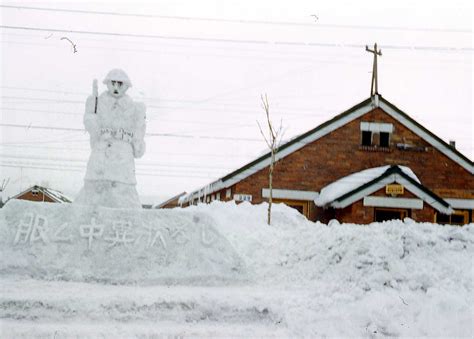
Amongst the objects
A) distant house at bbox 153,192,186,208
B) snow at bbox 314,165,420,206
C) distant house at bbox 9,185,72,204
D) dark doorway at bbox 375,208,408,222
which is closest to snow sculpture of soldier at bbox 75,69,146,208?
snow at bbox 314,165,420,206

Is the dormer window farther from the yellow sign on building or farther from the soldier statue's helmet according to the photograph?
the soldier statue's helmet

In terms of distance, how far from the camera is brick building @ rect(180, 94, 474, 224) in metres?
17.0

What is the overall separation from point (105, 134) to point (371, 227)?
18.7 feet

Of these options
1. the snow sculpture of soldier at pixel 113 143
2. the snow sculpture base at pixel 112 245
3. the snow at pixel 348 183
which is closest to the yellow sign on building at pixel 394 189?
the snow at pixel 348 183

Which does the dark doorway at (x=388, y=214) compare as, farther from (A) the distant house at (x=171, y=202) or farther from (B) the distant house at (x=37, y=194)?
(A) the distant house at (x=171, y=202)

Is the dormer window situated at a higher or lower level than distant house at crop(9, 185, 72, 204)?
higher

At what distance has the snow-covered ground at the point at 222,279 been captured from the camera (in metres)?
6.39

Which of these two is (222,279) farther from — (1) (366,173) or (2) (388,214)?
(1) (366,173)

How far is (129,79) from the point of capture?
10.9 meters

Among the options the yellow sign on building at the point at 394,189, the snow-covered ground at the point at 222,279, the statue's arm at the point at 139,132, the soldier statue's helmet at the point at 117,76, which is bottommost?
the snow-covered ground at the point at 222,279

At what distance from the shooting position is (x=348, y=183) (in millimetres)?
18078

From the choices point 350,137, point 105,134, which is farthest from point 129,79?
point 350,137

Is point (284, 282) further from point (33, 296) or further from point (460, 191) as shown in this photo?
point (460, 191)

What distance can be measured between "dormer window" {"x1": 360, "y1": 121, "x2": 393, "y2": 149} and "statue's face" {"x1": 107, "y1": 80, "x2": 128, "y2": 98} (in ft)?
38.1
